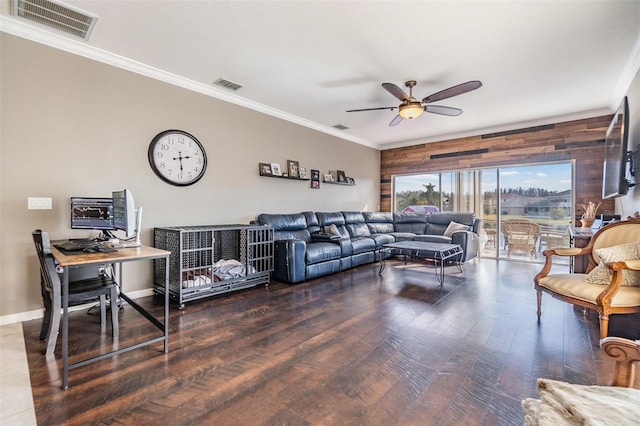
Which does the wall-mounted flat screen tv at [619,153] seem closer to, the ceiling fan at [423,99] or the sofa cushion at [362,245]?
the ceiling fan at [423,99]

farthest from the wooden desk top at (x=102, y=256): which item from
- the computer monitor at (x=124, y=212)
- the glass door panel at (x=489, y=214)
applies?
the glass door panel at (x=489, y=214)

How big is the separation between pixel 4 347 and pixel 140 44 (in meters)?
2.98

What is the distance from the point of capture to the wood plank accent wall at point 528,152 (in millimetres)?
5086

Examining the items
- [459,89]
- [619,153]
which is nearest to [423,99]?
[459,89]

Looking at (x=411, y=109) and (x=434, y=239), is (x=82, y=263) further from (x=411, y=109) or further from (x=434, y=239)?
(x=434, y=239)

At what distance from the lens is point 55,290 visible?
2.01 metres

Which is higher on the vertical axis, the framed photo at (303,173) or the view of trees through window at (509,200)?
the framed photo at (303,173)

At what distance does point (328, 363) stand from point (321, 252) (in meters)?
2.42

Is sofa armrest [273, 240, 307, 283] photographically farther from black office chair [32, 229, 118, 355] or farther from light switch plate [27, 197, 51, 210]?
light switch plate [27, 197, 51, 210]

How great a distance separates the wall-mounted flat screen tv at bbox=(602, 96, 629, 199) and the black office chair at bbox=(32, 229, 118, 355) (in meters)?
4.95

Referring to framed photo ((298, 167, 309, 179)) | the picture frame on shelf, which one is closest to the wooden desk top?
framed photo ((298, 167, 309, 179))

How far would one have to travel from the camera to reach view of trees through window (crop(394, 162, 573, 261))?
18.2 ft

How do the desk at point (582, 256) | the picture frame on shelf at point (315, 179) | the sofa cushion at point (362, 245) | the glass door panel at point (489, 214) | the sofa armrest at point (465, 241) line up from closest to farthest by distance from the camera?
the desk at point (582, 256) < the sofa cushion at point (362, 245) < the sofa armrest at point (465, 241) < the picture frame on shelf at point (315, 179) < the glass door panel at point (489, 214)

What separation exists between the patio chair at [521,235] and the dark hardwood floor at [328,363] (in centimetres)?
283
